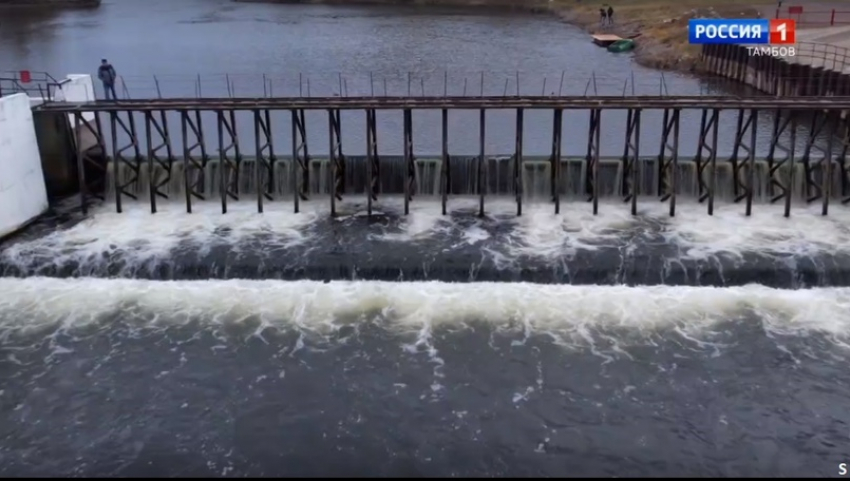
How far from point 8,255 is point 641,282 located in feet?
61.3

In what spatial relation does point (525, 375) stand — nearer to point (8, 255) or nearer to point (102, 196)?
point (8, 255)

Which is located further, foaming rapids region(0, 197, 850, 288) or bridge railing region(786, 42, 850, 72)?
bridge railing region(786, 42, 850, 72)

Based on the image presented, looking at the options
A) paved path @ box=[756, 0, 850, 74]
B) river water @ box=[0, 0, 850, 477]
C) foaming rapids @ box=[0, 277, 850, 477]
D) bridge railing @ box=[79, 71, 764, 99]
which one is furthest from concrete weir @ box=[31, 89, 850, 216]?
paved path @ box=[756, 0, 850, 74]

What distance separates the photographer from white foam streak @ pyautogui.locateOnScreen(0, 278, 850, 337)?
23000 mm

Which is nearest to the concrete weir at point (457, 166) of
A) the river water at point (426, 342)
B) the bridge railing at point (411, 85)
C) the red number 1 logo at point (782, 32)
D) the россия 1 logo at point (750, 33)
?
the river water at point (426, 342)

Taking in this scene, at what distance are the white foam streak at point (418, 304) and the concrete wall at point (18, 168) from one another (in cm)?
353

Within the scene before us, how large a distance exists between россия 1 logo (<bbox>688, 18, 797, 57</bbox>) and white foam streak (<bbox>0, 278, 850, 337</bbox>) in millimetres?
26713

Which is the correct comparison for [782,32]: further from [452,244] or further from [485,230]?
[452,244]

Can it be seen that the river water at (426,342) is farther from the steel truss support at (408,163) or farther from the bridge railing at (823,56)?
the bridge railing at (823,56)

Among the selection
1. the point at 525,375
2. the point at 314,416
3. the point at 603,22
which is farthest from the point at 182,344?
the point at 603,22

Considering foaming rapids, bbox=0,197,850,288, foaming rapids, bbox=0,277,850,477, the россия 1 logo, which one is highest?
the россия 1 logo

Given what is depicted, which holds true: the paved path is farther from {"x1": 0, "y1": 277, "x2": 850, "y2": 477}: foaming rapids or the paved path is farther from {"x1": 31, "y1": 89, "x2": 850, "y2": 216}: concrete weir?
{"x1": 0, "y1": 277, "x2": 850, "y2": 477}: foaming rapids

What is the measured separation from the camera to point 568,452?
58.7 ft

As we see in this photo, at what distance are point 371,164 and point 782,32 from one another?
31764mm
